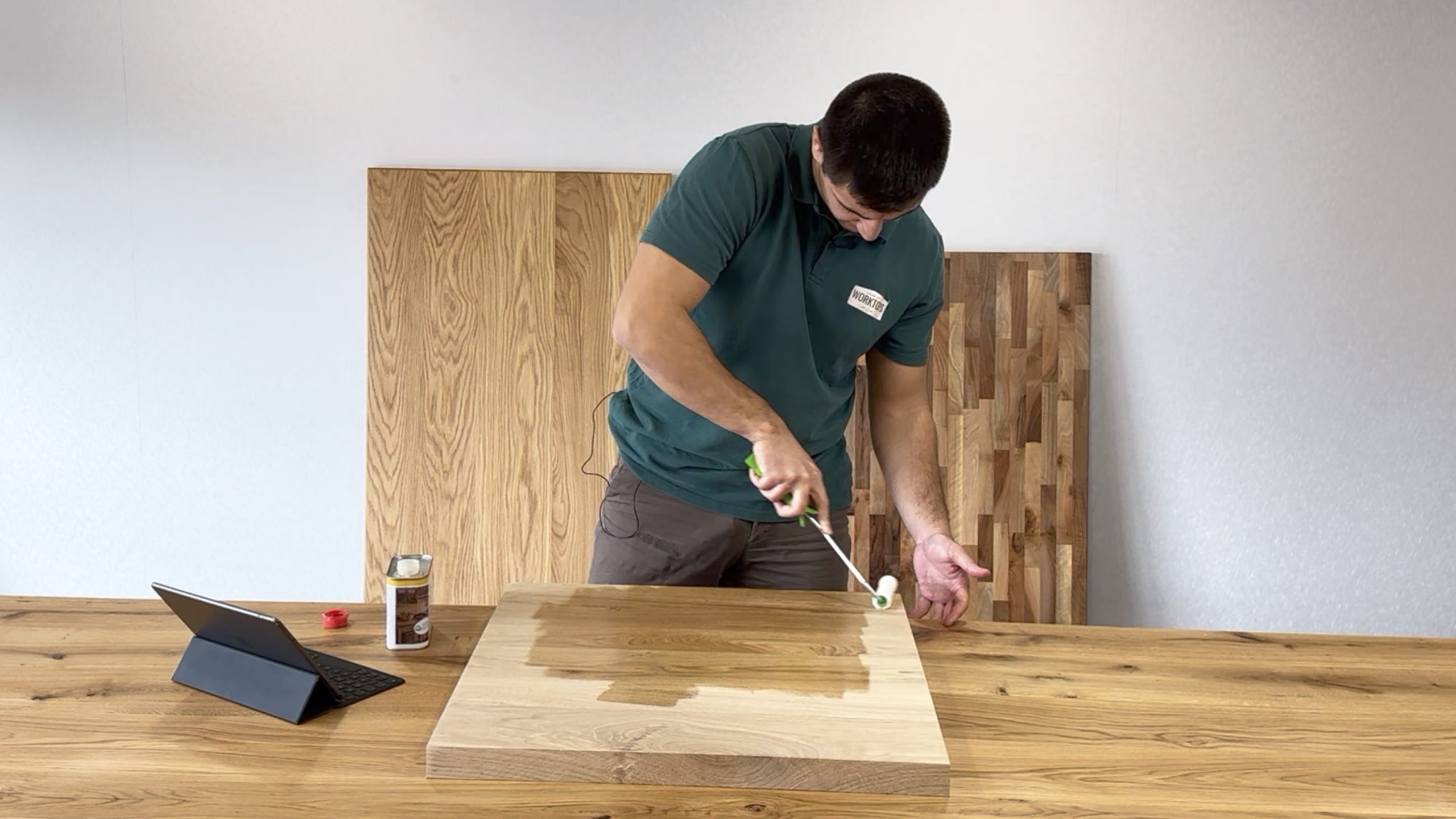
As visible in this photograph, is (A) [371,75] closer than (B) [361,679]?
No

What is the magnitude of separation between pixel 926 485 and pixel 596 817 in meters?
1.08

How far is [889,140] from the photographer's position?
155cm

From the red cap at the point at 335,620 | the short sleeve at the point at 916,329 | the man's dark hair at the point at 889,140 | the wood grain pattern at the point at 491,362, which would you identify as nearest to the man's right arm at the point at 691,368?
the man's dark hair at the point at 889,140

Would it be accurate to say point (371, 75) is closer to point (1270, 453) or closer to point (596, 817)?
point (596, 817)

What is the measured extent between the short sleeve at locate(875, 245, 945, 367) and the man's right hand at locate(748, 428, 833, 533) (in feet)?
1.50

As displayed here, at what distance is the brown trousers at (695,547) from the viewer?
6.72 ft

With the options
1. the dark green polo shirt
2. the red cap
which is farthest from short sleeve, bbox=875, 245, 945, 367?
the red cap

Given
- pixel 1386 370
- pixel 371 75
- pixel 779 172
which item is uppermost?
pixel 371 75

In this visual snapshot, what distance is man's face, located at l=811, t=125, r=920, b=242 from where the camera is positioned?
166cm

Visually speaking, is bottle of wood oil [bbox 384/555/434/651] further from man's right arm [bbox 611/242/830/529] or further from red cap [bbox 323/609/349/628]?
man's right arm [bbox 611/242/830/529]

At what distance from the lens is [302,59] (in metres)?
3.12

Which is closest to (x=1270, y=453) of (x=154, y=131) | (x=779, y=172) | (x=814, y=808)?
(x=779, y=172)

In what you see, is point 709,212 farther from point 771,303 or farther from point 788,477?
point 788,477

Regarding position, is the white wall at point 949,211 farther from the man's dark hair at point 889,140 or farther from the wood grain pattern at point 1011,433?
the man's dark hair at point 889,140
